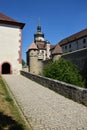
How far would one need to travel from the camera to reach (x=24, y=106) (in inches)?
320

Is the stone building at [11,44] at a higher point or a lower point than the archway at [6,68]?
higher

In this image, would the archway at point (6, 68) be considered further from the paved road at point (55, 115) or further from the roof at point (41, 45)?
the roof at point (41, 45)

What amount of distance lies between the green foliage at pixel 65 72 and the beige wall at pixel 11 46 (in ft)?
17.1

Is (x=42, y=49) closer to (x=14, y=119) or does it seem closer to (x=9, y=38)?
(x=9, y=38)

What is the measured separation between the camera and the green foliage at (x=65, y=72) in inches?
784

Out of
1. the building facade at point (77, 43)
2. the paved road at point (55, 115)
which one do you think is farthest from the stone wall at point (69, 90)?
the building facade at point (77, 43)

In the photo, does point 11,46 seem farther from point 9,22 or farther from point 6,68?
point 6,68

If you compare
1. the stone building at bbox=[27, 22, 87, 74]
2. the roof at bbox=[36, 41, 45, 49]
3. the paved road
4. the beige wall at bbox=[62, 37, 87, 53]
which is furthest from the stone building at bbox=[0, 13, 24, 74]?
the roof at bbox=[36, 41, 45, 49]

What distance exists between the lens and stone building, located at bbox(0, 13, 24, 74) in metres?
25.2

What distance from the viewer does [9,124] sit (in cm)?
565

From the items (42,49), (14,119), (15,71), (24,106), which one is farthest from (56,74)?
(42,49)

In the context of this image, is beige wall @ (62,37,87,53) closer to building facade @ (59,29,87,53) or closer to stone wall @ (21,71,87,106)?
building facade @ (59,29,87,53)

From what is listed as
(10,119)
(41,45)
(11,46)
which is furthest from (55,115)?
(41,45)

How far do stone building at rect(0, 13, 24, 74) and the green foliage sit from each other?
5224mm
